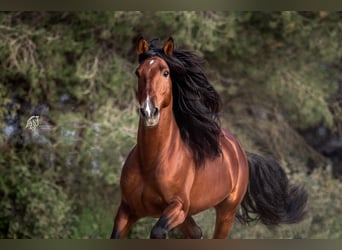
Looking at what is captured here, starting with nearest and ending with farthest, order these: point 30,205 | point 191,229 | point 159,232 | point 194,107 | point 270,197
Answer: point 159,232, point 194,107, point 191,229, point 270,197, point 30,205

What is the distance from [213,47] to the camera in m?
4.40

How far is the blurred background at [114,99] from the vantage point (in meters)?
4.23

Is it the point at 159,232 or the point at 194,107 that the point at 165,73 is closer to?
the point at 194,107

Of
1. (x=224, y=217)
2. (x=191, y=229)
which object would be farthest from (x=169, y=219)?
(x=224, y=217)

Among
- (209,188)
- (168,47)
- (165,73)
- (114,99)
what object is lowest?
(209,188)

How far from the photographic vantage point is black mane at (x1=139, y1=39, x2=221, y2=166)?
128 inches

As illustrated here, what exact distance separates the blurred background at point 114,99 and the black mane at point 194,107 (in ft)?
2.57

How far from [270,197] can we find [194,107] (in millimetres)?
800

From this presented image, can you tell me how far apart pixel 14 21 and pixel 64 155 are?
0.97m

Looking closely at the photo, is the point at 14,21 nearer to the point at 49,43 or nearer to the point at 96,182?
the point at 49,43

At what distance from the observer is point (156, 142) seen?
318cm

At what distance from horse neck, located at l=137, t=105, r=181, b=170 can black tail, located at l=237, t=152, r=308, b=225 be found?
2.29 feet

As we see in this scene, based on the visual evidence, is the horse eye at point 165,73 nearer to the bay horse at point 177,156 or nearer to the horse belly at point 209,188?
the bay horse at point 177,156

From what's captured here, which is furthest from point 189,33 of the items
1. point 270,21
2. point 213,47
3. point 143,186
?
point 143,186
